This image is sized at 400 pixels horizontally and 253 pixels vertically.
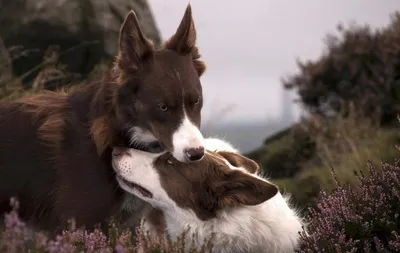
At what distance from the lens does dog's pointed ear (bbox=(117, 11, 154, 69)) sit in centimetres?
Result: 536

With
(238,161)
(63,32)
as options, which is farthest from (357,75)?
(238,161)

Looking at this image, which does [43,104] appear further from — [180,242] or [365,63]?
[365,63]

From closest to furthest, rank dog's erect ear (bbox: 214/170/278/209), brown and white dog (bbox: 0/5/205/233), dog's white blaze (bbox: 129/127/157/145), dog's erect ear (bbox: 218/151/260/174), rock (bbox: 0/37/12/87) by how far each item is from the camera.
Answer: dog's erect ear (bbox: 214/170/278/209)
brown and white dog (bbox: 0/5/205/233)
dog's white blaze (bbox: 129/127/157/145)
dog's erect ear (bbox: 218/151/260/174)
rock (bbox: 0/37/12/87)

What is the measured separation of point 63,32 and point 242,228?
8934 mm

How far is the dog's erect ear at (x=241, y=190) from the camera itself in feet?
16.3

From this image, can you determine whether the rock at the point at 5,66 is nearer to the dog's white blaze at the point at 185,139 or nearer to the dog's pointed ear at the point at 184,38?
the dog's pointed ear at the point at 184,38

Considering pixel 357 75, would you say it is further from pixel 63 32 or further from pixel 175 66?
pixel 175 66

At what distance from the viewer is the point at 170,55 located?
5.60 m

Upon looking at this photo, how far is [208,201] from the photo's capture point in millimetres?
5219

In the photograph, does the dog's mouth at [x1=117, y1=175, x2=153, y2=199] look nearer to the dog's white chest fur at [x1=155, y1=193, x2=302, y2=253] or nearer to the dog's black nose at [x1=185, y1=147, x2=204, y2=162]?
the dog's white chest fur at [x1=155, y1=193, x2=302, y2=253]

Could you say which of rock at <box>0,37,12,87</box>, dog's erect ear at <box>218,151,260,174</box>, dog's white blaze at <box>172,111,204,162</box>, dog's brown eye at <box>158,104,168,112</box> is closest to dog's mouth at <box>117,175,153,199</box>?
dog's white blaze at <box>172,111,204,162</box>

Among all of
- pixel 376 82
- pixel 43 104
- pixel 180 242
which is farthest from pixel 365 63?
pixel 180 242

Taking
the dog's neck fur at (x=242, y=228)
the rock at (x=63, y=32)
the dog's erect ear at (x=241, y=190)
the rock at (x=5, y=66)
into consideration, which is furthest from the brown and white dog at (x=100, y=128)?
the rock at (x=63, y=32)

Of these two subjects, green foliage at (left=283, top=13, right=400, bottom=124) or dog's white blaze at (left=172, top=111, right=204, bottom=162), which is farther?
green foliage at (left=283, top=13, right=400, bottom=124)
